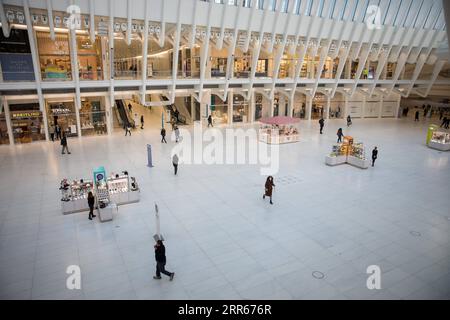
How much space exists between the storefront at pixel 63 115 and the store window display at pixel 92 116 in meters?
0.75

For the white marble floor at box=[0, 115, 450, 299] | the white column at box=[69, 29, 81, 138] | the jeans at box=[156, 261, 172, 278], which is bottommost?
the white marble floor at box=[0, 115, 450, 299]

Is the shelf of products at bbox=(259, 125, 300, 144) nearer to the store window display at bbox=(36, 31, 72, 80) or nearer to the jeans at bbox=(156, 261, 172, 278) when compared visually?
the store window display at bbox=(36, 31, 72, 80)

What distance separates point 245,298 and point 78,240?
19.0 ft

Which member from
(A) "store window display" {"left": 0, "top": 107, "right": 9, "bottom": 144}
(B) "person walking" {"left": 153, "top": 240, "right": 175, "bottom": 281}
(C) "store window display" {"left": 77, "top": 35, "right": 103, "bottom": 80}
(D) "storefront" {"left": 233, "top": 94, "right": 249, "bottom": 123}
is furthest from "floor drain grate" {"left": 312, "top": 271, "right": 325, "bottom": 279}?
(D) "storefront" {"left": 233, "top": 94, "right": 249, "bottom": 123}

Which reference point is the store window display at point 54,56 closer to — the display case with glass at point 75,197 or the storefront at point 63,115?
the storefront at point 63,115

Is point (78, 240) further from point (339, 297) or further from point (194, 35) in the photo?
point (194, 35)

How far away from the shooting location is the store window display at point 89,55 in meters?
24.2

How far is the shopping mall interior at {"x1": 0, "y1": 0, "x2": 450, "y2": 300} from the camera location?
28.9 feet

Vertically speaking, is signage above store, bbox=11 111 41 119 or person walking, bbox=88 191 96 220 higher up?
signage above store, bbox=11 111 41 119

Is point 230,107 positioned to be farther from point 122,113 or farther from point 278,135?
→ point 122,113

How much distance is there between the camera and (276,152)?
21.2 m

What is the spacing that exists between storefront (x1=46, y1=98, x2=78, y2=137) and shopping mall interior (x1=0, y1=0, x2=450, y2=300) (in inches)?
3.1

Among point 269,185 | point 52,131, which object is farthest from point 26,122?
point 269,185
